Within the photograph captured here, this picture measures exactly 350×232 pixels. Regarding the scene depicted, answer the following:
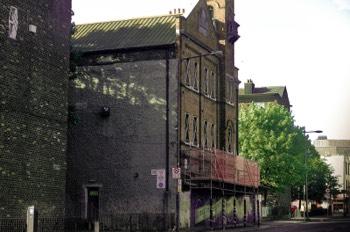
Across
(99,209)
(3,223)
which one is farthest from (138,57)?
(3,223)

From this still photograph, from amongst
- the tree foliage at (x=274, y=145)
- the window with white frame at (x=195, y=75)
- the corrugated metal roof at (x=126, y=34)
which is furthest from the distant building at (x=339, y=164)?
the corrugated metal roof at (x=126, y=34)

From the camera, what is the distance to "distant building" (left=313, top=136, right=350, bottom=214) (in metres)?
123

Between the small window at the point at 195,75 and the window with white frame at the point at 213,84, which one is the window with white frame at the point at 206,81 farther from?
the small window at the point at 195,75

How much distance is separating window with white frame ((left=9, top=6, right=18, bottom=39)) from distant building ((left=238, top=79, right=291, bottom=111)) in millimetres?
66950

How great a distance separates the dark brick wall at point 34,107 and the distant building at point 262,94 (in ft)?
210

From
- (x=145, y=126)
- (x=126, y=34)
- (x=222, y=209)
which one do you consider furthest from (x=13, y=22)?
(x=222, y=209)

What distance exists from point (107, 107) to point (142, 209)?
6.92 metres

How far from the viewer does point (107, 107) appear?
131 ft

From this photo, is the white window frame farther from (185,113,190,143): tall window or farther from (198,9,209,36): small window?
(198,9,209,36): small window

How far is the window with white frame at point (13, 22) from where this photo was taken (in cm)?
2678

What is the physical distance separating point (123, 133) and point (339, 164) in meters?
102

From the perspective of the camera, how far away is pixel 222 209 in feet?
144

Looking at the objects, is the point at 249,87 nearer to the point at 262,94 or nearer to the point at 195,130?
the point at 262,94

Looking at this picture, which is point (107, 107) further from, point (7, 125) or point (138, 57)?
point (7, 125)
